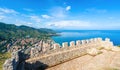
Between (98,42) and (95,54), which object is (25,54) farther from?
(98,42)

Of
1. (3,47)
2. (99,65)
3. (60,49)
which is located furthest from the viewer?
(3,47)

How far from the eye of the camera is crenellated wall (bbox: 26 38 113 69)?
8438 mm

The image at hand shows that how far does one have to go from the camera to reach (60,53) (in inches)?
404

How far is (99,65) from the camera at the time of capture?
9.19 meters

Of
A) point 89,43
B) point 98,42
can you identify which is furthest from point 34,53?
point 98,42

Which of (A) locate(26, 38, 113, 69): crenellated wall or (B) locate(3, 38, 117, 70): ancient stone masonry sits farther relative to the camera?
(A) locate(26, 38, 113, 69): crenellated wall

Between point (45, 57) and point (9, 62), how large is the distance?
13.9 ft

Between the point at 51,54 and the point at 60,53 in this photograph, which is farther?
the point at 60,53

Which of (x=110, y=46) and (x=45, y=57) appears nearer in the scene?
(x=45, y=57)

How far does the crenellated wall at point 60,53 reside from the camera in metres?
8.44

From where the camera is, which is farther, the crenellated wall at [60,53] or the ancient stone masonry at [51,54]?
the crenellated wall at [60,53]

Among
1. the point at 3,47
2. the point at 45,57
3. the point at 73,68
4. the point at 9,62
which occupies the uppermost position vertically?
the point at 9,62

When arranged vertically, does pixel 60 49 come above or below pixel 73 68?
above

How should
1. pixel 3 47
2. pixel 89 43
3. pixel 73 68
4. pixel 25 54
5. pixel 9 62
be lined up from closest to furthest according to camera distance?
pixel 9 62, pixel 25 54, pixel 73 68, pixel 89 43, pixel 3 47
